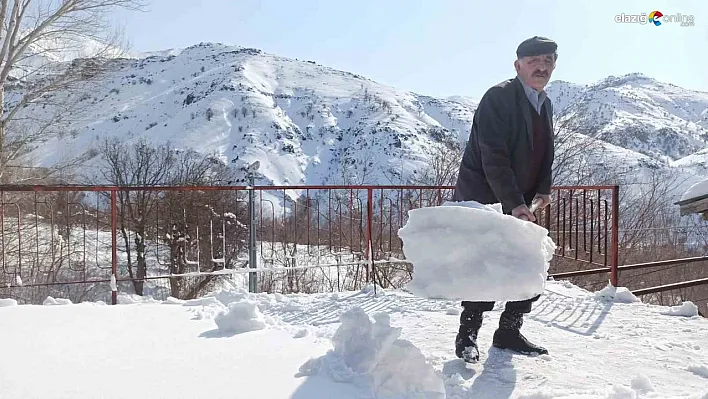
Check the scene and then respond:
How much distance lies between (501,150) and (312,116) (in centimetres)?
9623

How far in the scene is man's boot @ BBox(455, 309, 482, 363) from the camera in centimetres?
271

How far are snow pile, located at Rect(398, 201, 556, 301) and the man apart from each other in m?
0.48

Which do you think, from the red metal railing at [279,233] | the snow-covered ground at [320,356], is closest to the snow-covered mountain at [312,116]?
the red metal railing at [279,233]

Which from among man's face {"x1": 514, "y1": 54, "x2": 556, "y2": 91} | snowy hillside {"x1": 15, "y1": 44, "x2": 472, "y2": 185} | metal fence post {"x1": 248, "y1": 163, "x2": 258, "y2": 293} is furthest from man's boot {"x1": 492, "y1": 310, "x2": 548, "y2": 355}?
snowy hillside {"x1": 15, "y1": 44, "x2": 472, "y2": 185}

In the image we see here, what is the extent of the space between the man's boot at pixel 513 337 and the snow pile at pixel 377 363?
1.09 m

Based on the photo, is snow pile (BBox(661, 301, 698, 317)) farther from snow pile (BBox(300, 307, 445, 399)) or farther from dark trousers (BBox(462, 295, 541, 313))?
snow pile (BBox(300, 307, 445, 399))

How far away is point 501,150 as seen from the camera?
258 centimetres

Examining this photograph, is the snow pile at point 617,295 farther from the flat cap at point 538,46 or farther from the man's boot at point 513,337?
the flat cap at point 538,46

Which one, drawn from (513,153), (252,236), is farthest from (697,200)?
(252,236)

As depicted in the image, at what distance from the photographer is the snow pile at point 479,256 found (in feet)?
6.63

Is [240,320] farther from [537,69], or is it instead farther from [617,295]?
[617,295]

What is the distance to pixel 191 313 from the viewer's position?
330 cm

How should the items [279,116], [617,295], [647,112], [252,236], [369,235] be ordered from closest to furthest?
[617,295]
[369,235]
[252,236]
[279,116]
[647,112]

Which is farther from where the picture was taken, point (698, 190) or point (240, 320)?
point (698, 190)
